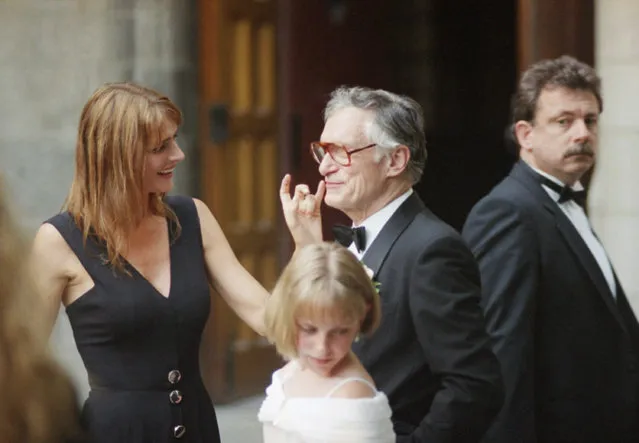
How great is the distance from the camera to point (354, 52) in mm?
7391

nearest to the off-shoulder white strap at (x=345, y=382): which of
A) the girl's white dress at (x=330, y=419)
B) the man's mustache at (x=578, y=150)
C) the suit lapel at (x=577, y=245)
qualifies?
the girl's white dress at (x=330, y=419)

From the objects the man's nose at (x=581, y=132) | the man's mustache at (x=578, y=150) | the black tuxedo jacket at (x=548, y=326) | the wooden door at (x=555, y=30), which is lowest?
the black tuxedo jacket at (x=548, y=326)

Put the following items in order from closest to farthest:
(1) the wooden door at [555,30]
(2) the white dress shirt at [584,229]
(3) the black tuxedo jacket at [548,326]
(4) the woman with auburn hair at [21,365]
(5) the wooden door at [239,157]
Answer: (4) the woman with auburn hair at [21,365], (3) the black tuxedo jacket at [548,326], (2) the white dress shirt at [584,229], (1) the wooden door at [555,30], (5) the wooden door at [239,157]

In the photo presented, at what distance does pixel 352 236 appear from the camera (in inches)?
123

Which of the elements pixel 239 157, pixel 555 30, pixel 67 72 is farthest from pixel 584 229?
pixel 67 72

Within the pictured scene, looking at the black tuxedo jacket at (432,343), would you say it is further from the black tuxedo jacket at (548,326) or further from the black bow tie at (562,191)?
the black bow tie at (562,191)

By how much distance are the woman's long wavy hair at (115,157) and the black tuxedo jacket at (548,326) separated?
0.95 m

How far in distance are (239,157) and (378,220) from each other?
3743 millimetres

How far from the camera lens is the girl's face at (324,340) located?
2.60 metres

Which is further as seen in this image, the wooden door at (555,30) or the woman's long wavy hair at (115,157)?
the wooden door at (555,30)

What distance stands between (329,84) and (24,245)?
509cm

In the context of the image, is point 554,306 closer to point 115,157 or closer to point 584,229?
point 584,229

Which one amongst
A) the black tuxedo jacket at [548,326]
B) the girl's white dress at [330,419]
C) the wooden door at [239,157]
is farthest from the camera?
the wooden door at [239,157]

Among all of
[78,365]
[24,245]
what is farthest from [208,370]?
[24,245]
